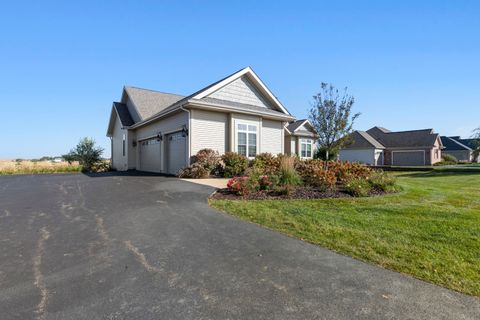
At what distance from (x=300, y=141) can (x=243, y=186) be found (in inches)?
714

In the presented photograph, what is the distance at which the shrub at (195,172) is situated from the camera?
13203 mm

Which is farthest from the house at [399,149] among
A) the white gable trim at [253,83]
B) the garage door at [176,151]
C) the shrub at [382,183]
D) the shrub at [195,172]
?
the shrub at [195,172]

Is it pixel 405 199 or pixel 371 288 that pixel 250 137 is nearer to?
pixel 405 199

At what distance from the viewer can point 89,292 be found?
9.53 ft

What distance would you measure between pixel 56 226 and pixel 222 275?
13.6 feet

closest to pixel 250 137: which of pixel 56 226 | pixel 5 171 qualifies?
pixel 56 226

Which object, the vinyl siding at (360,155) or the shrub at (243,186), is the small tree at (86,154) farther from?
the vinyl siding at (360,155)

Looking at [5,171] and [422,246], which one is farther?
[5,171]

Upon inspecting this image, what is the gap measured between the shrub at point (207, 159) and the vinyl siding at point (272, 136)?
3989mm

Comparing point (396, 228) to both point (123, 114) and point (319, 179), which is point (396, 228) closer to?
point (319, 179)

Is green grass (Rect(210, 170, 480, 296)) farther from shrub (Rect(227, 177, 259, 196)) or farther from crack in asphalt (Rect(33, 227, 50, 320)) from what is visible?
crack in asphalt (Rect(33, 227, 50, 320))

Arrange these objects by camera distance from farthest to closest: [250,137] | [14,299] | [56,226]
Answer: [250,137] → [56,226] → [14,299]

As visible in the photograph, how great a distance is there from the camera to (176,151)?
15.8 meters

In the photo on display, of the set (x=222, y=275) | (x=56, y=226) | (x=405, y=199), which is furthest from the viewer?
(x=405, y=199)
